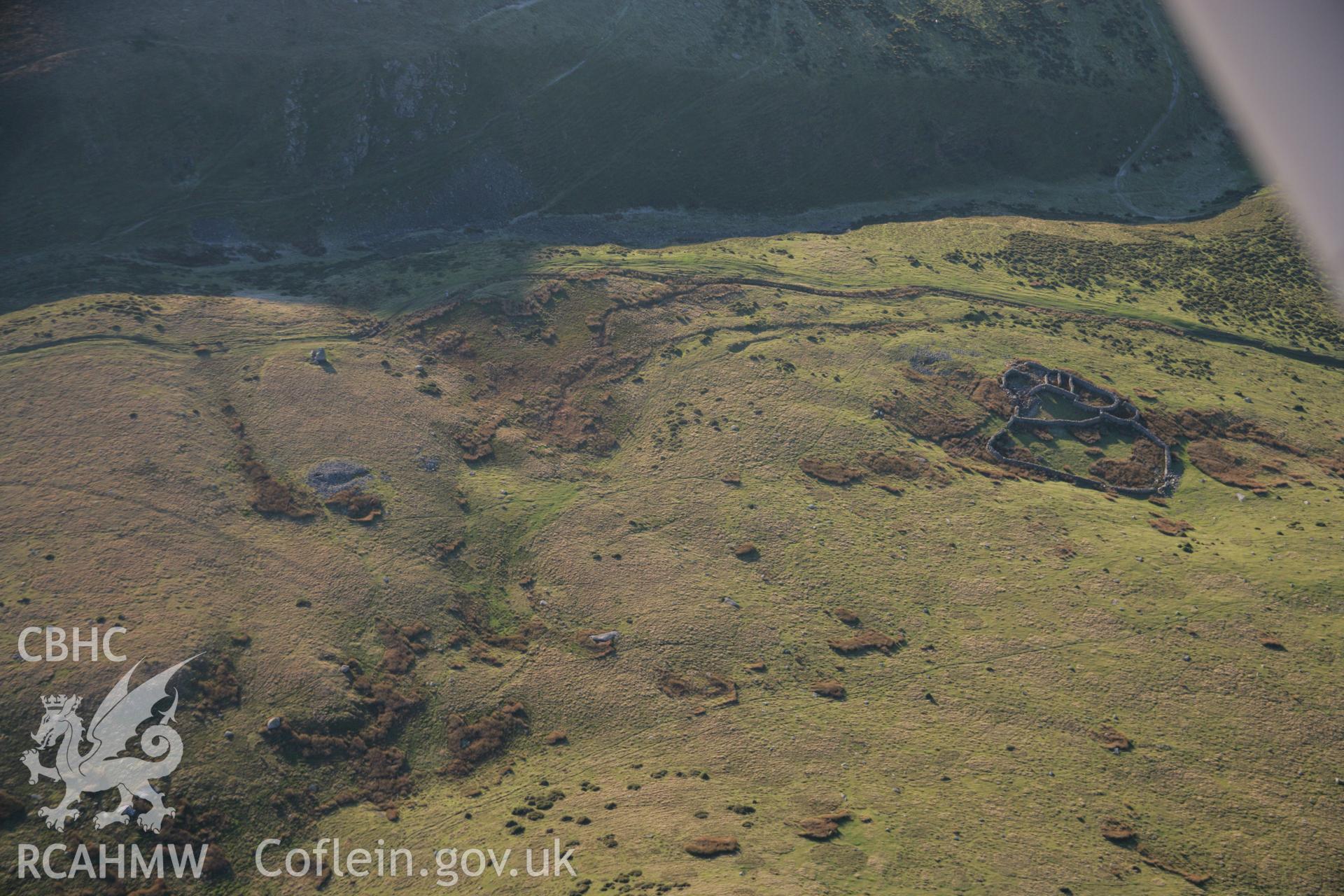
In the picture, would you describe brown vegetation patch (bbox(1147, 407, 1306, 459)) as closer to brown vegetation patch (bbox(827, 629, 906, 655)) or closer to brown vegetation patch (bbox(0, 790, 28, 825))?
brown vegetation patch (bbox(827, 629, 906, 655))

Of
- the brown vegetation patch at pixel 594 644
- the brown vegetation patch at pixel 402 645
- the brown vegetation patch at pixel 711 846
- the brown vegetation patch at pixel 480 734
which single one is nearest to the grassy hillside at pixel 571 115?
the brown vegetation patch at pixel 402 645

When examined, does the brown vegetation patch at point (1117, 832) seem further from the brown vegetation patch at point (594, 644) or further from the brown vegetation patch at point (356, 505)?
the brown vegetation patch at point (356, 505)

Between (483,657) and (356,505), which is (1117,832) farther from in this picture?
(356,505)

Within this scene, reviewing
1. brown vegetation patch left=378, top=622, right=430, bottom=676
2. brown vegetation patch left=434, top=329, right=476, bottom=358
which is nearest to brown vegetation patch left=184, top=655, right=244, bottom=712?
brown vegetation patch left=378, top=622, right=430, bottom=676

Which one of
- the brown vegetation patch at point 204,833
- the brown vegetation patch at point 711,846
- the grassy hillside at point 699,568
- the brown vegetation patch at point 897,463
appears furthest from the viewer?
the brown vegetation patch at point 897,463

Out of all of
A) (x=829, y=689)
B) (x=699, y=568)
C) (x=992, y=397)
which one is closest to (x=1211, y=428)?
(x=992, y=397)

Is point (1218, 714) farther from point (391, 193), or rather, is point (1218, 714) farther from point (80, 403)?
point (391, 193)
